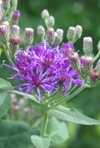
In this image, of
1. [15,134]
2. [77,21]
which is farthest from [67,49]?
[77,21]

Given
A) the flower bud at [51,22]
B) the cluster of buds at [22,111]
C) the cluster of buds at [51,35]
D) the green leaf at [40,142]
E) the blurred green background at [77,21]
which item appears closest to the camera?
the green leaf at [40,142]

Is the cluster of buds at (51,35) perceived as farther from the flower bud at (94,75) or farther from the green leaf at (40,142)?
the green leaf at (40,142)

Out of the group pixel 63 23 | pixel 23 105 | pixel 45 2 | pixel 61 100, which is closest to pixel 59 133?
pixel 23 105

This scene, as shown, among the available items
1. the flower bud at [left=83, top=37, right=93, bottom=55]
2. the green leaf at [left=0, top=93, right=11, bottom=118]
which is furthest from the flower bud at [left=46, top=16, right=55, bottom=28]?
the green leaf at [left=0, top=93, right=11, bottom=118]

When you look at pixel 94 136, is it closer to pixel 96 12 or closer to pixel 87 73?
pixel 96 12

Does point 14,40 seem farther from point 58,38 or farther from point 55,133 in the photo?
point 55,133

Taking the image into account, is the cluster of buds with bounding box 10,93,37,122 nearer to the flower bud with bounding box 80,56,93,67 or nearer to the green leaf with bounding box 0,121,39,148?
the green leaf with bounding box 0,121,39,148

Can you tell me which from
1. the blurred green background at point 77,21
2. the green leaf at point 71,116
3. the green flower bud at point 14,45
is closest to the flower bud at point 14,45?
the green flower bud at point 14,45
